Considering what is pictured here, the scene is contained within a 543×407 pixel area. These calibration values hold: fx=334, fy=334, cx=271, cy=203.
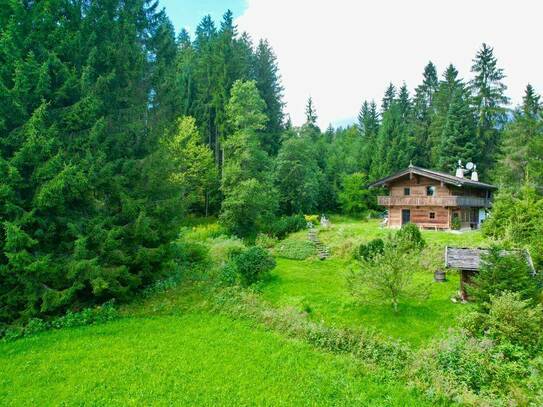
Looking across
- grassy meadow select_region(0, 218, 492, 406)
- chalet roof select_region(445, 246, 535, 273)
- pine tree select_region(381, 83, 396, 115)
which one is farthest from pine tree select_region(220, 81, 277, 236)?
pine tree select_region(381, 83, 396, 115)

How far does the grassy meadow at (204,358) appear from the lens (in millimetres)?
7582

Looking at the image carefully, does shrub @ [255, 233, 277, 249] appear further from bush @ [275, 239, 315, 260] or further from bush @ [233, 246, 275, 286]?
bush @ [233, 246, 275, 286]

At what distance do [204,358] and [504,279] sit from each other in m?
9.63

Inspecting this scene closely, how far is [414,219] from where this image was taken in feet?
99.6

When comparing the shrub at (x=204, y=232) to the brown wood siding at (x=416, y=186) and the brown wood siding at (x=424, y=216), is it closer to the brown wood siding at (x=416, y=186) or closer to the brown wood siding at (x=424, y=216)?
the brown wood siding at (x=424, y=216)

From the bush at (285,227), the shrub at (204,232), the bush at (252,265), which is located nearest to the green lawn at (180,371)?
the bush at (252,265)

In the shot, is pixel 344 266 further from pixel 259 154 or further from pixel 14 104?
pixel 14 104

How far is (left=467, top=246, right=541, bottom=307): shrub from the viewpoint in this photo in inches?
415

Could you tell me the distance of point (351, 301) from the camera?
13578mm

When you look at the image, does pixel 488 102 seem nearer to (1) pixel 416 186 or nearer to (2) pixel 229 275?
(1) pixel 416 186

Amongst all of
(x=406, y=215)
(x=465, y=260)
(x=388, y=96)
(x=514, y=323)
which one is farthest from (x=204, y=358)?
(x=388, y=96)

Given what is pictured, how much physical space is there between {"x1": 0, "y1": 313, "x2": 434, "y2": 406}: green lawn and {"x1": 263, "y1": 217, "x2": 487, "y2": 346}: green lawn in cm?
281

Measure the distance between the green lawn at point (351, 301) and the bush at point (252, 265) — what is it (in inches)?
32.0

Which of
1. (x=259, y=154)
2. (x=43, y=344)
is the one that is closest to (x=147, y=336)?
(x=43, y=344)
